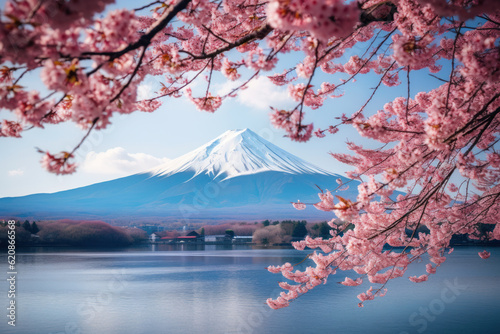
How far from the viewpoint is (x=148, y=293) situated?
37.4 ft

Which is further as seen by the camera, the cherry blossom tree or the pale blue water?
the pale blue water

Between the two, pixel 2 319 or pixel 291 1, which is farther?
pixel 2 319

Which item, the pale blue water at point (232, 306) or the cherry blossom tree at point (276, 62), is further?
the pale blue water at point (232, 306)

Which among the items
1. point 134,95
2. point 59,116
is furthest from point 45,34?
point 59,116

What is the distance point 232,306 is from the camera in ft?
33.6

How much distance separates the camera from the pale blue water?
8.07 meters

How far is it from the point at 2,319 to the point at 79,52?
1001cm

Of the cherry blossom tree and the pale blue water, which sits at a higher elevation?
the cherry blossom tree

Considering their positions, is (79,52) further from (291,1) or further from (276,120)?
(276,120)

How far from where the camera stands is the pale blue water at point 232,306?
8070 mm

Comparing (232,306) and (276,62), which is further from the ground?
(276,62)

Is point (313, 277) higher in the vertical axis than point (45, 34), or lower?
lower

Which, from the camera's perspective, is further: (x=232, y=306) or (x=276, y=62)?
(x=232, y=306)

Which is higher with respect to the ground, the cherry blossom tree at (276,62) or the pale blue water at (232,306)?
the cherry blossom tree at (276,62)
